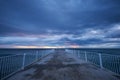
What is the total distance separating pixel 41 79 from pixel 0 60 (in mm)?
3164

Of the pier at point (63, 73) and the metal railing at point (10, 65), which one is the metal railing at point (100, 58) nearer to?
the pier at point (63, 73)

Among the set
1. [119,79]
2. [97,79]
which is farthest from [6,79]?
[119,79]

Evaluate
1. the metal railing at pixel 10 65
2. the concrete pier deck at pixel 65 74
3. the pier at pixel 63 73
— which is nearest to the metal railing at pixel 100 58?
the pier at pixel 63 73

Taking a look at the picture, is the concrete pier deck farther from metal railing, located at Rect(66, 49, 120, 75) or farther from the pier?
metal railing, located at Rect(66, 49, 120, 75)

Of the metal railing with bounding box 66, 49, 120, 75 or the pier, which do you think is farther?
the metal railing with bounding box 66, 49, 120, 75

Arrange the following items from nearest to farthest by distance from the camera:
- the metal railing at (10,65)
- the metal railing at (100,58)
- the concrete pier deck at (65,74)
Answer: the concrete pier deck at (65,74) < the metal railing at (10,65) < the metal railing at (100,58)

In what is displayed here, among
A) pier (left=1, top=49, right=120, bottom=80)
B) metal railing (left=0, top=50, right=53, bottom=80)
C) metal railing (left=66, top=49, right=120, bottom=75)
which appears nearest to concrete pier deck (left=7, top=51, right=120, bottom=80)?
pier (left=1, top=49, right=120, bottom=80)

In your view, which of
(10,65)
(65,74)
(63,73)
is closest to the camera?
(65,74)

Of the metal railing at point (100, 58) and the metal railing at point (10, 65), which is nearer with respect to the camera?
the metal railing at point (10, 65)

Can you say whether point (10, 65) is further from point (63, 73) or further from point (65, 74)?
point (65, 74)

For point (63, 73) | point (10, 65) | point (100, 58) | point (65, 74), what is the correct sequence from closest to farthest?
1. point (65, 74)
2. point (63, 73)
3. point (10, 65)
4. point (100, 58)

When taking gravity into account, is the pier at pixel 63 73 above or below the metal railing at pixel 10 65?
below

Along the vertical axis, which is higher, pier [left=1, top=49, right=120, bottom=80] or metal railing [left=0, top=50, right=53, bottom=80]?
metal railing [left=0, top=50, right=53, bottom=80]

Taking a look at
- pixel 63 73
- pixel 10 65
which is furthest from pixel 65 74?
pixel 10 65
